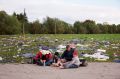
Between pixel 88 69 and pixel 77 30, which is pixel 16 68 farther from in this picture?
pixel 77 30

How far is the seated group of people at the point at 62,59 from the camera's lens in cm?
1388

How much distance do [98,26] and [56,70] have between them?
66550 millimetres

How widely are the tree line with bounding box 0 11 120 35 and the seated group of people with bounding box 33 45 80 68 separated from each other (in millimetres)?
53102

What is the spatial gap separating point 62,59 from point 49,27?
62165 millimetres

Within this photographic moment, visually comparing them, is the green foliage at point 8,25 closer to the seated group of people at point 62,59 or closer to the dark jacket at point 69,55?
the seated group of people at point 62,59

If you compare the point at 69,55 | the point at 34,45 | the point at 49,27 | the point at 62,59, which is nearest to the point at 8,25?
the point at 49,27

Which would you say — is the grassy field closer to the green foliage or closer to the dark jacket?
the dark jacket

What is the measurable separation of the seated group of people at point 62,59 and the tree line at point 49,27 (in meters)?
53.1

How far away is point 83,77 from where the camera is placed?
1127cm

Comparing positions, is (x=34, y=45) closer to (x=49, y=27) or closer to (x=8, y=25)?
(x=8, y=25)

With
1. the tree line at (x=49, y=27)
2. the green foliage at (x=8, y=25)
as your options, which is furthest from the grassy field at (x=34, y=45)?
the tree line at (x=49, y=27)

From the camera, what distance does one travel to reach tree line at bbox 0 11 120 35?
69750 millimetres

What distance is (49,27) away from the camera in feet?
251

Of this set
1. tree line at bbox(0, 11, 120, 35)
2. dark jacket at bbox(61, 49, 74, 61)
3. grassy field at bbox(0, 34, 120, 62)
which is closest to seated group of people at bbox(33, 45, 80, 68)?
dark jacket at bbox(61, 49, 74, 61)
